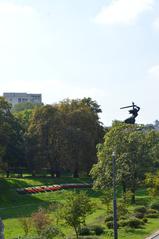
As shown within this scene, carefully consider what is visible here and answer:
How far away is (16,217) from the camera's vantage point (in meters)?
49.2

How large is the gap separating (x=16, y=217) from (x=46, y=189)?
18.0m

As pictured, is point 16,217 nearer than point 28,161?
Yes

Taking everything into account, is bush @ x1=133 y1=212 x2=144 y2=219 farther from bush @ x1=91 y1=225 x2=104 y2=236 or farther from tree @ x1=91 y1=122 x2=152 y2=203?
tree @ x1=91 y1=122 x2=152 y2=203

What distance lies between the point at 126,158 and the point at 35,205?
1175 cm

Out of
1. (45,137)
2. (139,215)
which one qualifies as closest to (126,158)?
(139,215)

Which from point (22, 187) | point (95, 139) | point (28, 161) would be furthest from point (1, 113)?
point (95, 139)

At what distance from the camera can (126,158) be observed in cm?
5566

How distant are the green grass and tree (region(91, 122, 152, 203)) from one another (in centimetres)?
279

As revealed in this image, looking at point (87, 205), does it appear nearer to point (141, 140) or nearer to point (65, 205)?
point (65, 205)

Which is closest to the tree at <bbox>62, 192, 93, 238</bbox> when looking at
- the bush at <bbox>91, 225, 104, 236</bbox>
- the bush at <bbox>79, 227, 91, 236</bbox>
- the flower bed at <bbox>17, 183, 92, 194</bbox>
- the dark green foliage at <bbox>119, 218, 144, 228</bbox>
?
the bush at <bbox>79, 227, 91, 236</bbox>

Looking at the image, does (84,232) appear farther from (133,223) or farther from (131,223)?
(133,223)

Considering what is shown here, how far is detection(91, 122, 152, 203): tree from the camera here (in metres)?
55.5

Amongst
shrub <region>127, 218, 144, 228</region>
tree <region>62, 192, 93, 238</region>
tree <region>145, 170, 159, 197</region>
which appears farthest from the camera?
tree <region>145, 170, 159, 197</region>

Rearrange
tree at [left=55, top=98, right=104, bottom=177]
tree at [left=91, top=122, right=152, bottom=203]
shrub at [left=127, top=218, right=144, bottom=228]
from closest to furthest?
shrub at [left=127, top=218, right=144, bottom=228] < tree at [left=91, top=122, right=152, bottom=203] < tree at [left=55, top=98, right=104, bottom=177]
